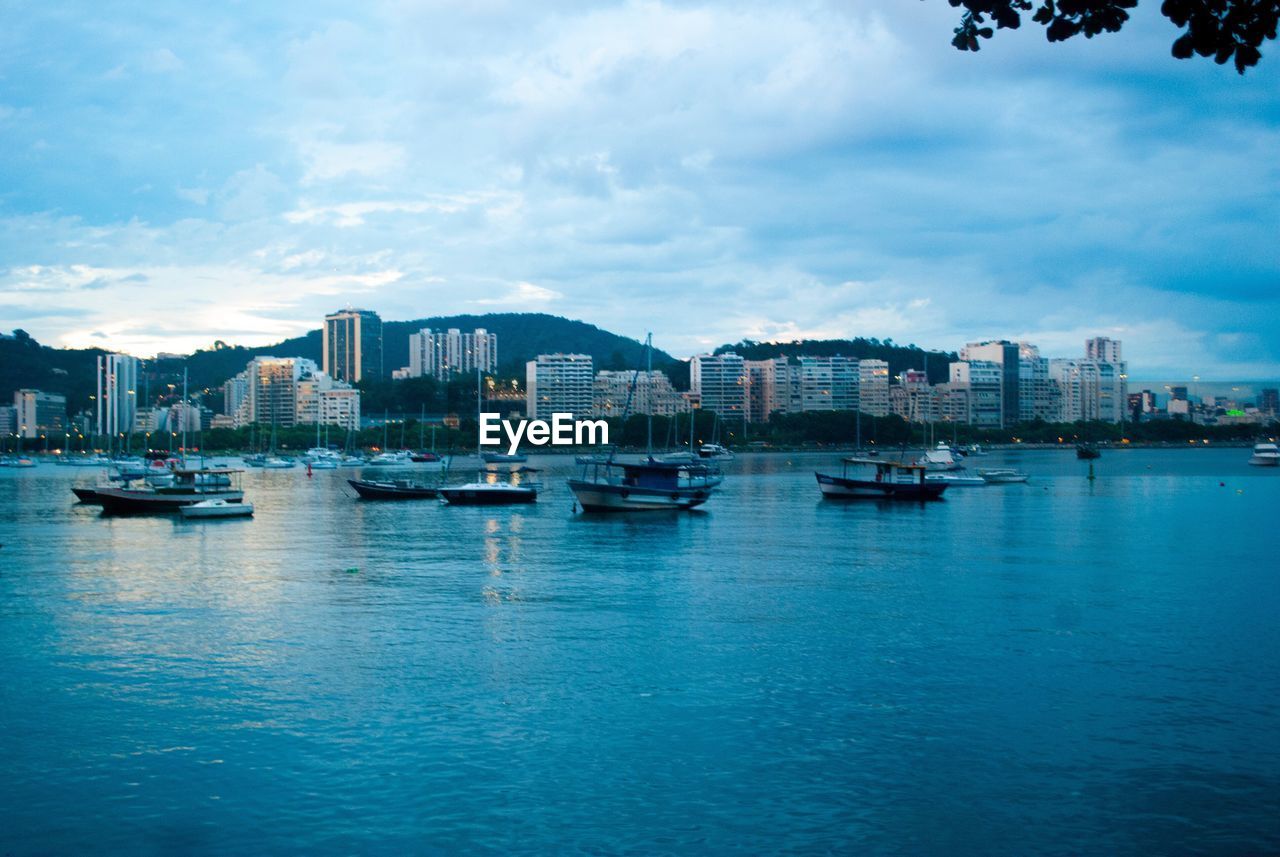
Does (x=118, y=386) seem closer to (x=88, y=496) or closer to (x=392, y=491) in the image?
(x=88, y=496)

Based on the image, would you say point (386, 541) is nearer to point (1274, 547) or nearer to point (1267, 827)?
point (1274, 547)

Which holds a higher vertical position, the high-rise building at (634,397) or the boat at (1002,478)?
the high-rise building at (634,397)

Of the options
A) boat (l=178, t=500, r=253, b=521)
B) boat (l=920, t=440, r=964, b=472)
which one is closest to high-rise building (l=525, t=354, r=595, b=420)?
boat (l=920, t=440, r=964, b=472)

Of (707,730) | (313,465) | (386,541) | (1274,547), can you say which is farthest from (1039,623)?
(313,465)

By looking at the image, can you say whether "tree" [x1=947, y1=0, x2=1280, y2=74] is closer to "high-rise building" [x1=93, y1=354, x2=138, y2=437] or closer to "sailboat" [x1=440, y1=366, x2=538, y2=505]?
"sailboat" [x1=440, y1=366, x2=538, y2=505]

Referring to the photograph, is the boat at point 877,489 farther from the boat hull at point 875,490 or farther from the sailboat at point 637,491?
the sailboat at point 637,491

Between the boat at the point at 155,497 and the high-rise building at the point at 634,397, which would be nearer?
the boat at the point at 155,497

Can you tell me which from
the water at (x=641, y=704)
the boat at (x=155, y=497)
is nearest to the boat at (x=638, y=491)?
the boat at (x=155, y=497)
